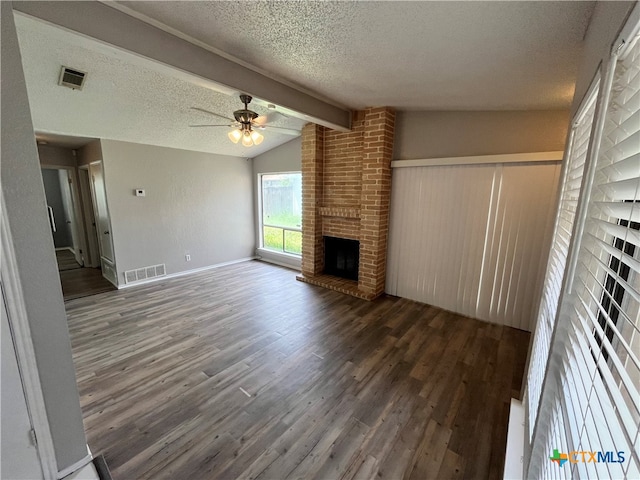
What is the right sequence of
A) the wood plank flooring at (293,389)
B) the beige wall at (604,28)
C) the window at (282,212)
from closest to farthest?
1. the beige wall at (604,28)
2. the wood plank flooring at (293,389)
3. the window at (282,212)

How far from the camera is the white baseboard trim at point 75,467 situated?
149 centimetres

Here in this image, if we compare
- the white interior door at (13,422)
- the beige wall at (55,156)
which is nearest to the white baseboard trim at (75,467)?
the white interior door at (13,422)

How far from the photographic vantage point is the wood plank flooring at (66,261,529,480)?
1.61 metres

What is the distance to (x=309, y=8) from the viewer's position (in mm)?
1521

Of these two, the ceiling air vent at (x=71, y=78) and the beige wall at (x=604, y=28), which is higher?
the ceiling air vent at (x=71, y=78)

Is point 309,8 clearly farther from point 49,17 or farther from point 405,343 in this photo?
point 405,343

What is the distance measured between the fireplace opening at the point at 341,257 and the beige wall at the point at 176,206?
7.67ft

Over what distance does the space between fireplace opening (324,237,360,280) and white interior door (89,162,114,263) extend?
11.6 ft

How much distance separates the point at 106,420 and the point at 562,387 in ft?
8.67

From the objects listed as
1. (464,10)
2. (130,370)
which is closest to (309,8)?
(464,10)

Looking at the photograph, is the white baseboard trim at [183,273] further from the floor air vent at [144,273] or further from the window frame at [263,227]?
the window frame at [263,227]

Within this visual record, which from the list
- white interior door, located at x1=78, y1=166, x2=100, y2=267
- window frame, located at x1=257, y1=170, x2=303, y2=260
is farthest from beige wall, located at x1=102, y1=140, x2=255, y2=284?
white interior door, located at x1=78, y1=166, x2=100, y2=267

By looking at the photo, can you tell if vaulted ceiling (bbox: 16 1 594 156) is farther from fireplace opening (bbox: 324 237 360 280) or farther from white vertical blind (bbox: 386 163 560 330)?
fireplace opening (bbox: 324 237 360 280)

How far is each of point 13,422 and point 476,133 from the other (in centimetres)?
445
